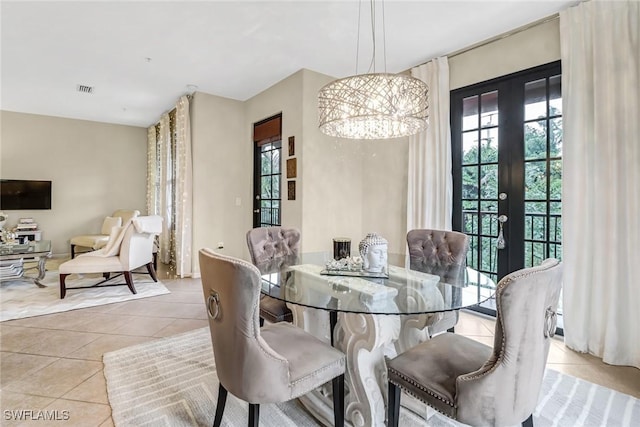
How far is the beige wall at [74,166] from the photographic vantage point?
603 cm

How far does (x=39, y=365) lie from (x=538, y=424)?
10.1 ft

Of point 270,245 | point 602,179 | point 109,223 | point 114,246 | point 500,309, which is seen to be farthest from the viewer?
point 109,223

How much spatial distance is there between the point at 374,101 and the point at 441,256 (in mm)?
1233

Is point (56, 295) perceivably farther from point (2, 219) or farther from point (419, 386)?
point (419, 386)

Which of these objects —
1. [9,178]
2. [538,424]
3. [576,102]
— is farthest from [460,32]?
[9,178]

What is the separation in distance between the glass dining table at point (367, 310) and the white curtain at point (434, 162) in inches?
58.2

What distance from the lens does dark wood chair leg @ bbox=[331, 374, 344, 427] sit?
146 centimetres

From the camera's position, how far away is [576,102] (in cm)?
247

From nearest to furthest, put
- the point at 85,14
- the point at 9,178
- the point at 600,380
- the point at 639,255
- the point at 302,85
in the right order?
the point at 600,380 < the point at 639,255 < the point at 85,14 < the point at 302,85 < the point at 9,178

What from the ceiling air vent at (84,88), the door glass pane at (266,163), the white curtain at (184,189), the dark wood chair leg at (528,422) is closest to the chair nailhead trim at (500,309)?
the dark wood chair leg at (528,422)

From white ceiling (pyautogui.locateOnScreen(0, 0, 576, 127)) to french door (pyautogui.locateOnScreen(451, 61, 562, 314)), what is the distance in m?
0.54

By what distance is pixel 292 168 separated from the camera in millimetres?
4020

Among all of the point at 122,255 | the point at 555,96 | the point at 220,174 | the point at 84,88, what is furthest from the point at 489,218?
the point at 84,88

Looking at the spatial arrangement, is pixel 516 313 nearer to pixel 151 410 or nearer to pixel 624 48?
pixel 151 410
